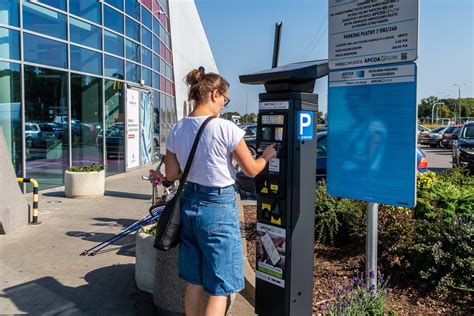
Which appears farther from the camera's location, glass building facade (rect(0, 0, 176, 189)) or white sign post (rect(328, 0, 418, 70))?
glass building facade (rect(0, 0, 176, 189))

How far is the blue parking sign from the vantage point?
306 centimetres

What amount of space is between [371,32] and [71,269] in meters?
3.98

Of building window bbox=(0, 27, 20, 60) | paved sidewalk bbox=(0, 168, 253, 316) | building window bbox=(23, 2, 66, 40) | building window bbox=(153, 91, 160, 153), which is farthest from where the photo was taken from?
building window bbox=(153, 91, 160, 153)

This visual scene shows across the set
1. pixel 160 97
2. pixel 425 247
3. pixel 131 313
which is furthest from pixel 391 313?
pixel 160 97

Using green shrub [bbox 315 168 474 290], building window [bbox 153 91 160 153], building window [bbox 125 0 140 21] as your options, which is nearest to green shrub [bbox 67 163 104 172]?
green shrub [bbox 315 168 474 290]

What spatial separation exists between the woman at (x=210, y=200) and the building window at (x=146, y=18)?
49.0 ft

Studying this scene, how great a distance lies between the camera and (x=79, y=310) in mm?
3969

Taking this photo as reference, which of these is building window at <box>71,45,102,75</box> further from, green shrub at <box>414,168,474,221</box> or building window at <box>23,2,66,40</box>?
green shrub at <box>414,168,474,221</box>

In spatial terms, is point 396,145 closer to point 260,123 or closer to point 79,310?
point 260,123

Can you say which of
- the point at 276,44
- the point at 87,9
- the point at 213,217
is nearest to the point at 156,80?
the point at 87,9

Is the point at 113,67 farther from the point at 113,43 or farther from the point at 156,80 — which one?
the point at 156,80

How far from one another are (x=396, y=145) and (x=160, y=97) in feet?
57.9

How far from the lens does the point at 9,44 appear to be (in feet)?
30.3

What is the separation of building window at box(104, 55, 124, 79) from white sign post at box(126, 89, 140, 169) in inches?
25.6
